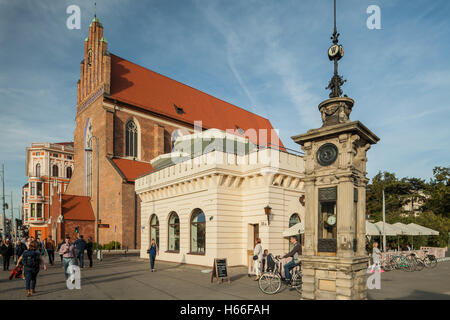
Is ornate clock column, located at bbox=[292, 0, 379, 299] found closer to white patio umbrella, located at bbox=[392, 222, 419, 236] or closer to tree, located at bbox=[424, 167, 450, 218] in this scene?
white patio umbrella, located at bbox=[392, 222, 419, 236]

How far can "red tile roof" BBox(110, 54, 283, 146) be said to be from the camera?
41709 millimetres

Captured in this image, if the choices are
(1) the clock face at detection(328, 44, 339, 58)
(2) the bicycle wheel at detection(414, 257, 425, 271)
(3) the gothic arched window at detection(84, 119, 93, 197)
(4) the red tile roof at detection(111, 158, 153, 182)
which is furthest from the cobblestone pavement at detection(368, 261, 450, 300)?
(3) the gothic arched window at detection(84, 119, 93, 197)

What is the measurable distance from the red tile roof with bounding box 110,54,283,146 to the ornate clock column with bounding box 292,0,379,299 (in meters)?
29.7

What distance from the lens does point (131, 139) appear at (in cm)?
3994

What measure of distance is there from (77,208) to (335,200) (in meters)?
35.0

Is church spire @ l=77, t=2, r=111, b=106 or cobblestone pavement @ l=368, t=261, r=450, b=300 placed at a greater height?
church spire @ l=77, t=2, r=111, b=106

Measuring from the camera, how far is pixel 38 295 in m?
10.8

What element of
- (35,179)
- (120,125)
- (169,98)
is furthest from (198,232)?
(35,179)

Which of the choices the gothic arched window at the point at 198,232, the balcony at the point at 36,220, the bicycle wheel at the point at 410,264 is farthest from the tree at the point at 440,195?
the balcony at the point at 36,220

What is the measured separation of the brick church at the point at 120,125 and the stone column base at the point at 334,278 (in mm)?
27120

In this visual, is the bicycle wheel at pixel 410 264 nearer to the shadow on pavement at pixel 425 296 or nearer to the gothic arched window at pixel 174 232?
the shadow on pavement at pixel 425 296

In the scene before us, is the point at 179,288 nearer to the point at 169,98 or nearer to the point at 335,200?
the point at 335,200

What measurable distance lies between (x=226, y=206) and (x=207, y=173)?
7.16 ft
